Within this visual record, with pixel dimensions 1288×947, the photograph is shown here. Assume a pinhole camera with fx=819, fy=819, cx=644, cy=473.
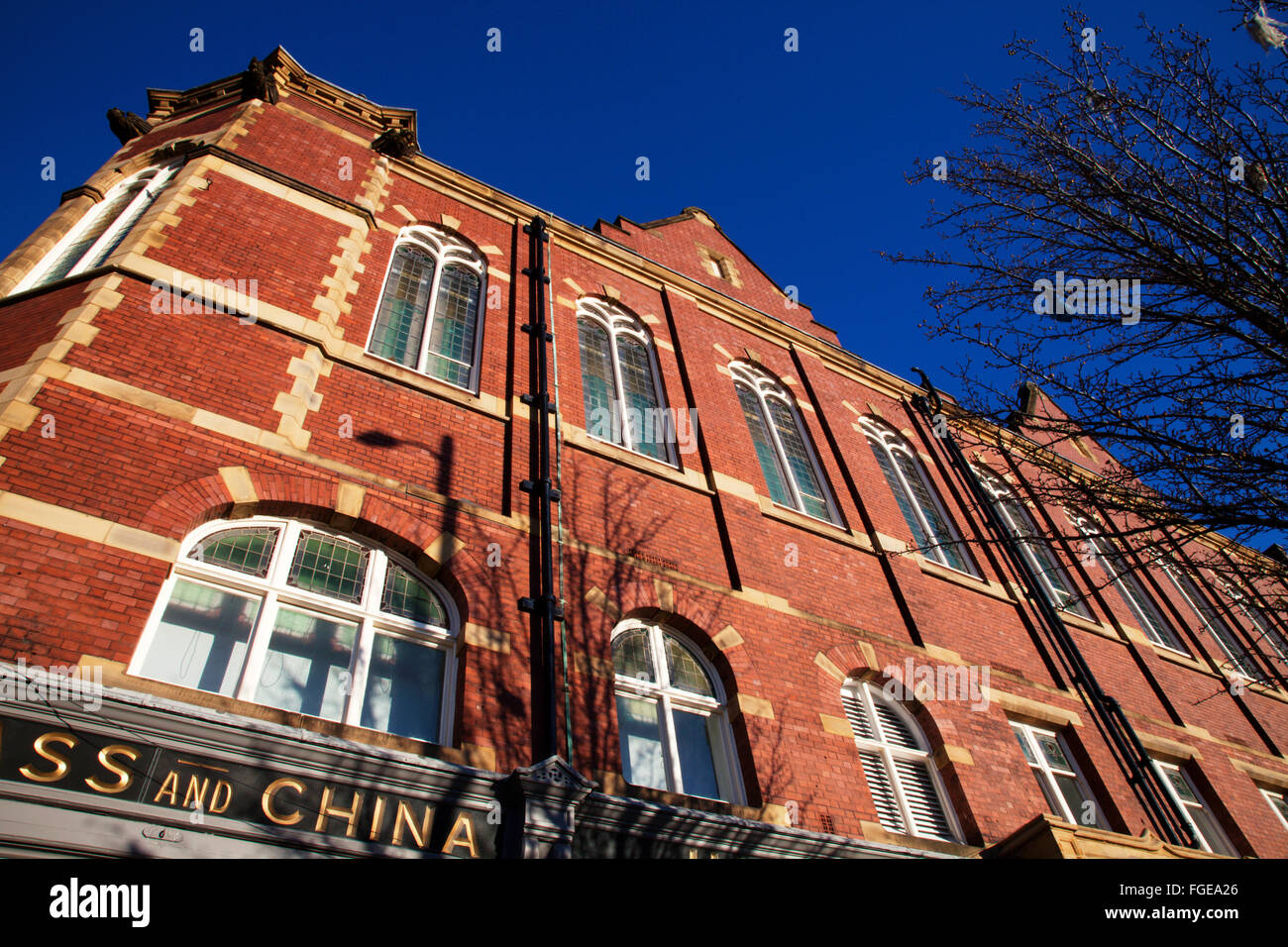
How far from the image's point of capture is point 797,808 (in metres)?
7.33

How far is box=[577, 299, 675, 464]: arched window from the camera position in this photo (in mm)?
10867

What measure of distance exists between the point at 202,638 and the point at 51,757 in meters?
1.49

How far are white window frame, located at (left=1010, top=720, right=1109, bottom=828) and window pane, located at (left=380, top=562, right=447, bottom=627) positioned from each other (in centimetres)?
709

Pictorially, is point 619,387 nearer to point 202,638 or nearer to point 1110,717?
point 202,638

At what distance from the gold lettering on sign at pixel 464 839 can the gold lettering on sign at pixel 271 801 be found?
95cm

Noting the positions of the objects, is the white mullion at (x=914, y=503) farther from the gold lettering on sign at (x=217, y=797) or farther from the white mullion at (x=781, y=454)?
the gold lettering on sign at (x=217, y=797)

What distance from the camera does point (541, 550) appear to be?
7.96 m

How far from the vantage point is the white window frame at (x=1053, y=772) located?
9.71 metres

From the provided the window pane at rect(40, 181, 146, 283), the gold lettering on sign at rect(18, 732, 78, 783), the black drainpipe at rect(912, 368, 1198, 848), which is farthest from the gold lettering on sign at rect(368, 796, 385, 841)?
→ the window pane at rect(40, 181, 146, 283)

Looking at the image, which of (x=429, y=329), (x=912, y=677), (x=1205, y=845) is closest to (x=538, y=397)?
(x=429, y=329)

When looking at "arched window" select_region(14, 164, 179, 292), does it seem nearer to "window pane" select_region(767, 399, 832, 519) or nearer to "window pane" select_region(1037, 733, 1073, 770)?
"window pane" select_region(767, 399, 832, 519)
